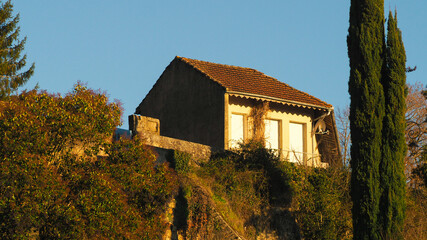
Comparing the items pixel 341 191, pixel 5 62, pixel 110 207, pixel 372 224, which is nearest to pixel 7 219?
pixel 110 207

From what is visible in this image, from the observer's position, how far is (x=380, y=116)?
2094cm

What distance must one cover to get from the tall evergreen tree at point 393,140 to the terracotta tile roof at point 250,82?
25.0 feet

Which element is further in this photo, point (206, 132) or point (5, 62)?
point (5, 62)

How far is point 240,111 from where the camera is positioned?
28.1m

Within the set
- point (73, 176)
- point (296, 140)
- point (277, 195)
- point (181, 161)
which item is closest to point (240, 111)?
point (296, 140)

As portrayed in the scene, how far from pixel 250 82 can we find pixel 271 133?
2.67 m

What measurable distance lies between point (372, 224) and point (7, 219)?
1086 cm

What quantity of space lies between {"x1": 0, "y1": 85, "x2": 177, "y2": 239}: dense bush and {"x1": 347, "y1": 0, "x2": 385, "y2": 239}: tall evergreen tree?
240 inches

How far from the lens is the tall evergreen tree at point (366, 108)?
66.1 ft

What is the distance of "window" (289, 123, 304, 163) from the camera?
28916mm

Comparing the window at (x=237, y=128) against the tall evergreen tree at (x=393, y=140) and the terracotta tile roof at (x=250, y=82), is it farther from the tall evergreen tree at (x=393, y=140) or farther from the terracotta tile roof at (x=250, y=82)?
the tall evergreen tree at (x=393, y=140)

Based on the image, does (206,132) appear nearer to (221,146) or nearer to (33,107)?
(221,146)

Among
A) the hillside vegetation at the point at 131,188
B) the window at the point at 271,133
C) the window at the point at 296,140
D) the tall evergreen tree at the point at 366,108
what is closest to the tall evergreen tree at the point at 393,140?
the tall evergreen tree at the point at 366,108

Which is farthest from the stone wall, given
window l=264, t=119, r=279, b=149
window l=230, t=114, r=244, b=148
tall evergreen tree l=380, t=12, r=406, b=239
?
tall evergreen tree l=380, t=12, r=406, b=239
